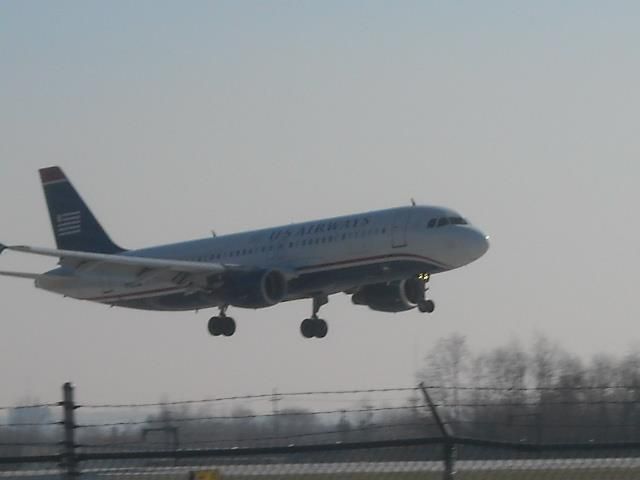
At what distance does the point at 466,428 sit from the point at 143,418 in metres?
6.66

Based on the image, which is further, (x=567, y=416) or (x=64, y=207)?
(x=64, y=207)

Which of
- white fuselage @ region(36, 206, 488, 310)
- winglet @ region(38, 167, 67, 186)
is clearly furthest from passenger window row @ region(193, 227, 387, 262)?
winglet @ region(38, 167, 67, 186)

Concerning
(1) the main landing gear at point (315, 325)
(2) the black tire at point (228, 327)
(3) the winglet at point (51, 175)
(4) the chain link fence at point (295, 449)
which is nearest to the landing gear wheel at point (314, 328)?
(1) the main landing gear at point (315, 325)

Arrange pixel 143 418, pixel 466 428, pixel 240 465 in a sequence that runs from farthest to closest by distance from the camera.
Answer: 1. pixel 466 428
2. pixel 143 418
3. pixel 240 465

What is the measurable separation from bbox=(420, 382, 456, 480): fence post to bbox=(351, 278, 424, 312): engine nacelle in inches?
1350

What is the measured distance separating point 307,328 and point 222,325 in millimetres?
3018

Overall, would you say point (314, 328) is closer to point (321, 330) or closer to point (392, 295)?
point (321, 330)

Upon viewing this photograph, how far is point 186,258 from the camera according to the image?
53906 mm

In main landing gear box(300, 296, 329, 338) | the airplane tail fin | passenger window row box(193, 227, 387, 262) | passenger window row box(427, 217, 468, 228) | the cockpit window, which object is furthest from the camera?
the airplane tail fin

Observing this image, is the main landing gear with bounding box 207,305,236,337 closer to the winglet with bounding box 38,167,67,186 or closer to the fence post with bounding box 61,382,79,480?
the winglet with bounding box 38,167,67,186

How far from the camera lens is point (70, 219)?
198 ft

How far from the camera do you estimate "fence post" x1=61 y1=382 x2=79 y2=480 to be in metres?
13.8

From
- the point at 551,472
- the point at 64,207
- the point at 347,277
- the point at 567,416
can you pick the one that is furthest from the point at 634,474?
the point at 64,207

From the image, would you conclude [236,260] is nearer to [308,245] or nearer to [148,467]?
[308,245]
